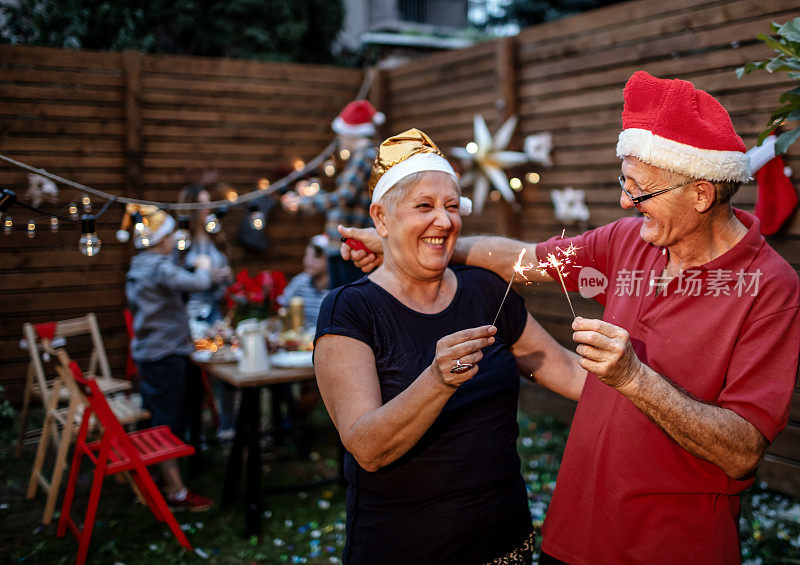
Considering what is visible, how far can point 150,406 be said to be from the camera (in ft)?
15.7

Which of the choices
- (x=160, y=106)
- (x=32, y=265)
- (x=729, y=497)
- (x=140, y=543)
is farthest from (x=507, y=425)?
(x=160, y=106)

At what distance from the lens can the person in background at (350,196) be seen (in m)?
5.61

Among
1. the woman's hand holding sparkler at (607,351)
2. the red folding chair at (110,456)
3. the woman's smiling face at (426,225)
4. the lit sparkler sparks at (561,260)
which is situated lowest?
the red folding chair at (110,456)

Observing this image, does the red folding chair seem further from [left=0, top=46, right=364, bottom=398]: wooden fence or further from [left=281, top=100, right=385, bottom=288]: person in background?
[left=281, top=100, right=385, bottom=288]: person in background

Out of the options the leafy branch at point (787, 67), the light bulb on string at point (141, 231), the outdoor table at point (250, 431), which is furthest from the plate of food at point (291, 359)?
the leafy branch at point (787, 67)

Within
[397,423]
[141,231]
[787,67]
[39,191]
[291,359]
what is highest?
[787,67]

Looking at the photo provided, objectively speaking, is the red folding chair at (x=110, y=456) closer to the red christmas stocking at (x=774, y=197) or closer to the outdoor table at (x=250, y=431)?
the outdoor table at (x=250, y=431)

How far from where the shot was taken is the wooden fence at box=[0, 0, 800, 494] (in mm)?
4500

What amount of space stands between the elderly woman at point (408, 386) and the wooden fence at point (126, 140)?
155 inches

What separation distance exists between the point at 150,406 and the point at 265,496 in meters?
1.11

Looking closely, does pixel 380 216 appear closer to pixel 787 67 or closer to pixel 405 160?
pixel 405 160

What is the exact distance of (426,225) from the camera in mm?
1969

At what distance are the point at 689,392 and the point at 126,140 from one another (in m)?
6.72

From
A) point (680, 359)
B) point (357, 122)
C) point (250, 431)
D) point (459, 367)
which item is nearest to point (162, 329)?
point (250, 431)
